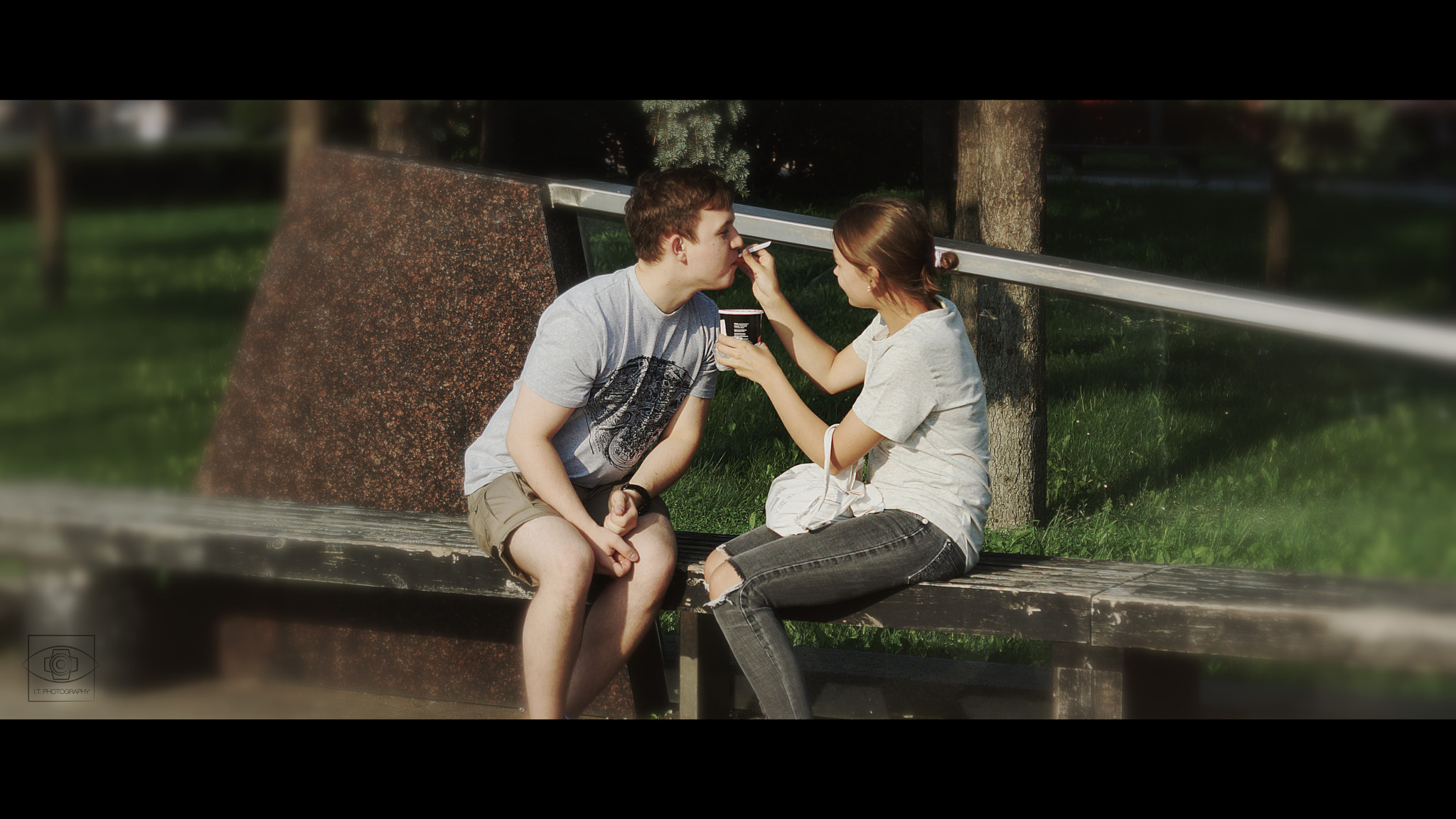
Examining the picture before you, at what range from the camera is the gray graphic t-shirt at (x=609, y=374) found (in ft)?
9.68

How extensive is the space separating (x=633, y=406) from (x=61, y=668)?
1.87 m

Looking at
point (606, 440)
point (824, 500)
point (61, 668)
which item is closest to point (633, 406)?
point (606, 440)

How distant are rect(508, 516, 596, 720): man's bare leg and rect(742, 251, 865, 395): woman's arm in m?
0.75

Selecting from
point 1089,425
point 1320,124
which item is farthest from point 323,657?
point 1089,425

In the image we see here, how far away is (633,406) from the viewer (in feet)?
10.2

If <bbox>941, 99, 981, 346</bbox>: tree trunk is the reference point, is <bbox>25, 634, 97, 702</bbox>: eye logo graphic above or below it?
below

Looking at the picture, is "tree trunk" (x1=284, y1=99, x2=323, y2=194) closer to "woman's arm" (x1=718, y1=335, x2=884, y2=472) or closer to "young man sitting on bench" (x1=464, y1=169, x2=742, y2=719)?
"young man sitting on bench" (x1=464, y1=169, x2=742, y2=719)

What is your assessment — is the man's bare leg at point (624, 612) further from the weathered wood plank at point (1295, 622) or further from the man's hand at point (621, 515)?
the weathered wood plank at point (1295, 622)

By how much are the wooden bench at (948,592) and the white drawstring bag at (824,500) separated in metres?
0.21

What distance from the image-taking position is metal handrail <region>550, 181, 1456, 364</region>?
2.85 meters

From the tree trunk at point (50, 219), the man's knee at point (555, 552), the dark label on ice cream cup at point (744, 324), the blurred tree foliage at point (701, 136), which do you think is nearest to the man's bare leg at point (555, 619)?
the man's knee at point (555, 552)

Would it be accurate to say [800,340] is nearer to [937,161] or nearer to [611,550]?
[611,550]

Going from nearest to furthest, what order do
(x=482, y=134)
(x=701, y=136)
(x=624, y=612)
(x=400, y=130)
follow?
(x=624, y=612), (x=400, y=130), (x=482, y=134), (x=701, y=136)

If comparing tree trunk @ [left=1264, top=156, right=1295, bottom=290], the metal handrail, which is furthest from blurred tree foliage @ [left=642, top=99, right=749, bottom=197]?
tree trunk @ [left=1264, top=156, right=1295, bottom=290]
